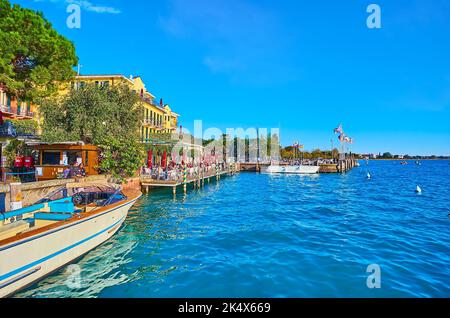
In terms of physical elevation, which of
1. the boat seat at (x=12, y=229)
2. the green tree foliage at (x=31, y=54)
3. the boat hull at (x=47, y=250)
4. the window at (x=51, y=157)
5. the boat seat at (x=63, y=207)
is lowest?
the boat hull at (x=47, y=250)

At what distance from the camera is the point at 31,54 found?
74.7 feet

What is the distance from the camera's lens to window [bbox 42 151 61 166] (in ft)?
70.1

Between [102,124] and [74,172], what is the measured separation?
20.4 ft

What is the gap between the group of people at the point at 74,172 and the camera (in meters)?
19.4

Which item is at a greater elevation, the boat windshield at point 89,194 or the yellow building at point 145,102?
the yellow building at point 145,102

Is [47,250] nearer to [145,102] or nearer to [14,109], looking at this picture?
[14,109]

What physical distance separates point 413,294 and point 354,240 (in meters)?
4.81

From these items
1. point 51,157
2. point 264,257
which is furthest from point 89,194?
point 51,157

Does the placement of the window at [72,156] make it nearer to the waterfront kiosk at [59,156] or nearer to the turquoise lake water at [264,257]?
the waterfront kiosk at [59,156]

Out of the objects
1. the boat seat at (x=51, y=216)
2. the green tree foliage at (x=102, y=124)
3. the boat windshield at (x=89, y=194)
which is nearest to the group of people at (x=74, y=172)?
the green tree foliage at (x=102, y=124)

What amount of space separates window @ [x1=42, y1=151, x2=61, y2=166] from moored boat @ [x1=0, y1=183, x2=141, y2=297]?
9886 millimetres

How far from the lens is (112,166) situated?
75.7 ft

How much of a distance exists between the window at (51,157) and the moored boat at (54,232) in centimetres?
989

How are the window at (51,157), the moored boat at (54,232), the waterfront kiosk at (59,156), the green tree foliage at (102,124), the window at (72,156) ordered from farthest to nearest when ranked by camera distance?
the green tree foliage at (102,124) < the window at (72,156) < the window at (51,157) < the waterfront kiosk at (59,156) < the moored boat at (54,232)
